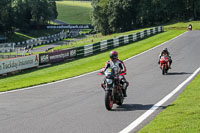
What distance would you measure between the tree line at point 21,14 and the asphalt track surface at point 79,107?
81.2 metres

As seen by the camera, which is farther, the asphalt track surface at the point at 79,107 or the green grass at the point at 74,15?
the green grass at the point at 74,15

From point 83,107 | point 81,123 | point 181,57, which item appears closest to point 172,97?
point 83,107

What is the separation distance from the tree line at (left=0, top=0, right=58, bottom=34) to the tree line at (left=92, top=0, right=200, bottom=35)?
2771 cm

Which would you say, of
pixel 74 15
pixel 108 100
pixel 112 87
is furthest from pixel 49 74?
pixel 74 15

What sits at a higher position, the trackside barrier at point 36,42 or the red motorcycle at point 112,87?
the red motorcycle at point 112,87

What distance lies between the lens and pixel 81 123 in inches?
357

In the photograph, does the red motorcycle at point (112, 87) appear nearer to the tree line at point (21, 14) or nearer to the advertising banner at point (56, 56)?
the advertising banner at point (56, 56)

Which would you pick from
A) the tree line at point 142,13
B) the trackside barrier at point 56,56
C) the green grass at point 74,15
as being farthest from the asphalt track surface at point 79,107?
the green grass at point 74,15

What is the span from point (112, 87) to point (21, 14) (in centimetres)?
10319

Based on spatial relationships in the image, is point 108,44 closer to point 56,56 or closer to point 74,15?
point 56,56

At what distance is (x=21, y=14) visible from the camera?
109 m

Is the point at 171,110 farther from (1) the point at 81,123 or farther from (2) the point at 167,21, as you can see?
(2) the point at 167,21

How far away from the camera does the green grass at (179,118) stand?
7.68 metres

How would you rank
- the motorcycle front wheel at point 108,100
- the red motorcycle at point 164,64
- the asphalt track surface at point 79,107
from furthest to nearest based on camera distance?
1. the red motorcycle at point 164,64
2. the motorcycle front wheel at point 108,100
3. the asphalt track surface at point 79,107
